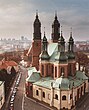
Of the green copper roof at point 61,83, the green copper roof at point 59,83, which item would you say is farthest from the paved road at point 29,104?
the green copper roof at point 61,83

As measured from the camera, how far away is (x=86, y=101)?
42156 millimetres

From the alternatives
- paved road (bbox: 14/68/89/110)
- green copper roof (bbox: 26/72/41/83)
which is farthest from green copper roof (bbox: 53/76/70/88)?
green copper roof (bbox: 26/72/41/83)

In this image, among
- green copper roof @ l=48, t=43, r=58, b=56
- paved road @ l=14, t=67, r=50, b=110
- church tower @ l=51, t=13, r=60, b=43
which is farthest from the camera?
church tower @ l=51, t=13, r=60, b=43

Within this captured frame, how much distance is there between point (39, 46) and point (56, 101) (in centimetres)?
1997

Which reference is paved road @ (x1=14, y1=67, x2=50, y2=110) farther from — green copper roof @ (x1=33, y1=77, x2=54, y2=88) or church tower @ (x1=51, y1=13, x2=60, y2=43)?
church tower @ (x1=51, y1=13, x2=60, y2=43)

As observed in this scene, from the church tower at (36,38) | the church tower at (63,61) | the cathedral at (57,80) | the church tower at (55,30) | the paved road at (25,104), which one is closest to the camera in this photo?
the cathedral at (57,80)

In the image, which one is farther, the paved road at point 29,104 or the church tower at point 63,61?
the church tower at point 63,61

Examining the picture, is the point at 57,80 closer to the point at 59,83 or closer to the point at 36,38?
the point at 59,83

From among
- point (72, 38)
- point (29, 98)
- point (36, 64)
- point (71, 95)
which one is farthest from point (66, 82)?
point (36, 64)

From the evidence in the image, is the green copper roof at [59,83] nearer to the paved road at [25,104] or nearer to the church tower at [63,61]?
the church tower at [63,61]

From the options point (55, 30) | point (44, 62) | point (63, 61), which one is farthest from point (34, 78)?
point (55, 30)

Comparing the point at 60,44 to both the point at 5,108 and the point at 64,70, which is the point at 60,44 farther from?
the point at 5,108

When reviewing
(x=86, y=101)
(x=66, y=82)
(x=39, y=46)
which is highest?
(x=39, y=46)

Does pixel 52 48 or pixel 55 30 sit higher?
pixel 55 30
